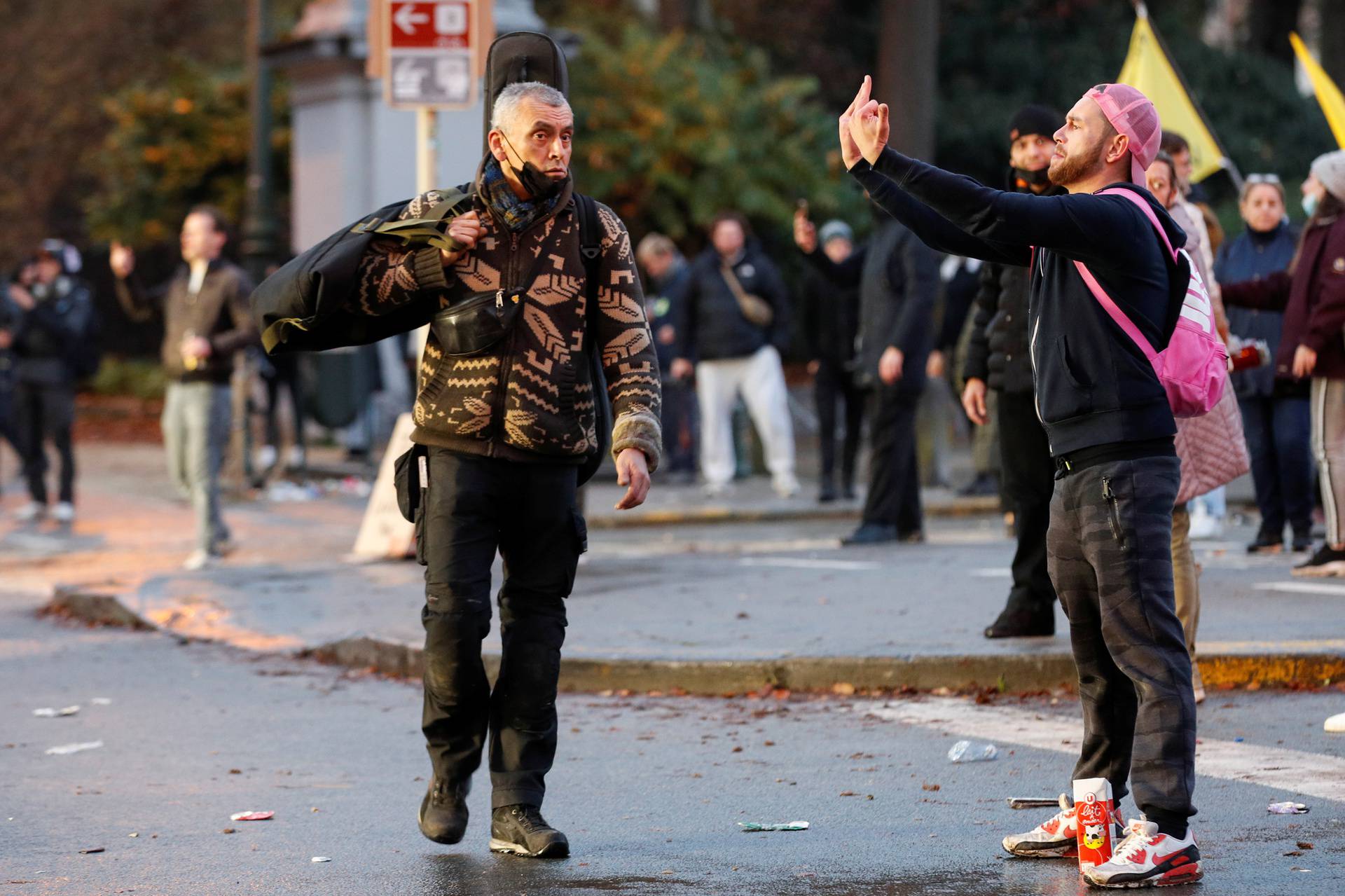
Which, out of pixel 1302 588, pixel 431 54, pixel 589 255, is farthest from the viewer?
pixel 431 54

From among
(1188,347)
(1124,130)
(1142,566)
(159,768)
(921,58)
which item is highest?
(921,58)

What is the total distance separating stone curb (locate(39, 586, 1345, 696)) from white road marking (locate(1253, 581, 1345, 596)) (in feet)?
5.95

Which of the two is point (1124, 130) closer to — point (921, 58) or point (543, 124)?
point (543, 124)

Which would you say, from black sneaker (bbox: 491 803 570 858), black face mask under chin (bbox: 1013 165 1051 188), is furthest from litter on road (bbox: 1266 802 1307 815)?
black face mask under chin (bbox: 1013 165 1051 188)

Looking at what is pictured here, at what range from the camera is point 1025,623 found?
8070 millimetres

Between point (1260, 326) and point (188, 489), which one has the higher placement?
point (1260, 326)

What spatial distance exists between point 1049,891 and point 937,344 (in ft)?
36.1

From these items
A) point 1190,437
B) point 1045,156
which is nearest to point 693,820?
point 1190,437

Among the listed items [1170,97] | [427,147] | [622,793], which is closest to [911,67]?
[1170,97]

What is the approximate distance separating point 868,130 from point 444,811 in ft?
6.74

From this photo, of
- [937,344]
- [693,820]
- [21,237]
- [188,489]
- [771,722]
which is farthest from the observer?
[21,237]

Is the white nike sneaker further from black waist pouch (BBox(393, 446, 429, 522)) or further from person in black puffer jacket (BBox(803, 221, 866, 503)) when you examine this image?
person in black puffer jacket (BBox(803, 221, 866, 503))

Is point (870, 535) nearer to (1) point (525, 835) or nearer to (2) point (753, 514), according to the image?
(2) point (753, 514)

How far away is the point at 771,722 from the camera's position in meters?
7.25
